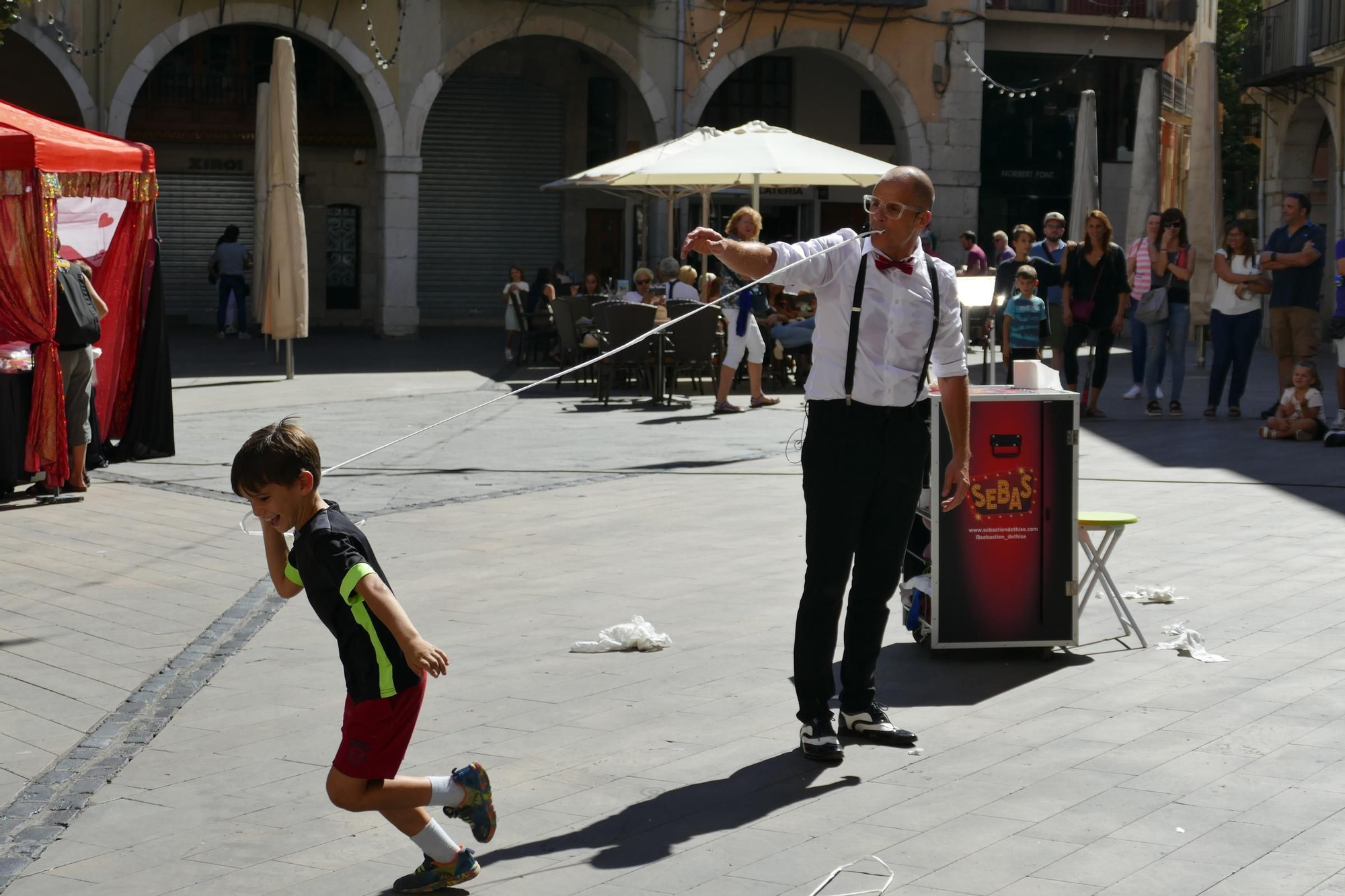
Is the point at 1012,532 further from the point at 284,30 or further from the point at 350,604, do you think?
the point at 284,30

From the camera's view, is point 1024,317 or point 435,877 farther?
point 1024,317

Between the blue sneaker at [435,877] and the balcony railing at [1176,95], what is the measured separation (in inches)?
1512

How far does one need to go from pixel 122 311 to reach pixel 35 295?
230cm

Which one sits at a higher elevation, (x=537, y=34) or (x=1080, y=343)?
(x=537, y=34)

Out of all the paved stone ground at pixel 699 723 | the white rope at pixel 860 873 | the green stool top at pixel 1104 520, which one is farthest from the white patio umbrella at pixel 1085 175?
the white rope at pixel 860 873

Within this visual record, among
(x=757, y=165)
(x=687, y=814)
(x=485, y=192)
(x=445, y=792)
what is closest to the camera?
(x=445, y=792)

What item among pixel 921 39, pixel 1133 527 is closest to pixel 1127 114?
pixel 921 39

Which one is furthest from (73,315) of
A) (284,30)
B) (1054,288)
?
(284,30)

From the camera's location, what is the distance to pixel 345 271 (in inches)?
1256

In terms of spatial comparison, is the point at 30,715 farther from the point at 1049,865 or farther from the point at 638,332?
the point at 638,332

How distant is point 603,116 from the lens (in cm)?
3272

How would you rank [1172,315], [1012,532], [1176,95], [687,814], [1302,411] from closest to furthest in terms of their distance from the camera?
[687,814] < [1012,532] < [1302,411] < [1172,315] < [1176,95]

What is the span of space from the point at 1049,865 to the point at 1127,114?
3202cm

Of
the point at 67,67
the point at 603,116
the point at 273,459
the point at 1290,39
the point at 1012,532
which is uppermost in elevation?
the point at 1290,39
